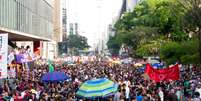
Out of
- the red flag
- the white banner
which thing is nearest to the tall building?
the red flag

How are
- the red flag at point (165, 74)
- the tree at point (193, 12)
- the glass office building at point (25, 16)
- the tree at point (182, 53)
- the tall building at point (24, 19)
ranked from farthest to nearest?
the glass office building at point (25, 16), the tall building at point (24, 19), the tree at point (182, 53), the tree at point (193, 12), the red flag at point (165, 74)

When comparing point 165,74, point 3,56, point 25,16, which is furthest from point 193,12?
point 3,56

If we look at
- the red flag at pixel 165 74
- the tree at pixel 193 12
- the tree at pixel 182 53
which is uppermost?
the tree at pixel 193 12

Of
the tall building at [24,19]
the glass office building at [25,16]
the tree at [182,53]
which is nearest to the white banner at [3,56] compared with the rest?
the tall building at [24,19]

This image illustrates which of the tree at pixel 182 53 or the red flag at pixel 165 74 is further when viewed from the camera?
the tree at pixel 182 53

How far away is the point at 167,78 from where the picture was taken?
25734 mm

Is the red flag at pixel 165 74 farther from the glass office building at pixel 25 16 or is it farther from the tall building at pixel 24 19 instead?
the glass office building at pixel 25 16

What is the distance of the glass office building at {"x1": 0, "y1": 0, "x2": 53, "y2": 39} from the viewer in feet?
142

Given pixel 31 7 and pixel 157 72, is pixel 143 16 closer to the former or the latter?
pixel 31 7

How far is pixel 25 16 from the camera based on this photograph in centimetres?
5628

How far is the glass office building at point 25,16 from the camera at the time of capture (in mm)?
43409

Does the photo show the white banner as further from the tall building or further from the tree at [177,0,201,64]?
the tall building

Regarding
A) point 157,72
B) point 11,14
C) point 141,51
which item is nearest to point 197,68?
point 11,14

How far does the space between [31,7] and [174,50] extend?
2083 centimetres
